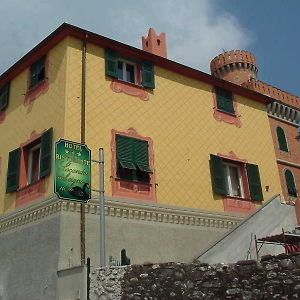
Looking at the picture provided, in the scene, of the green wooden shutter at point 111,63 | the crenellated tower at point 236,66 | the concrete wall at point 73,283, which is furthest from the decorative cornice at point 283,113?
the concrete wall at point 73,283

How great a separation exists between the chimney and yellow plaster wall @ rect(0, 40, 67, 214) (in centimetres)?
657

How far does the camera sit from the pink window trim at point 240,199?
58.6ft

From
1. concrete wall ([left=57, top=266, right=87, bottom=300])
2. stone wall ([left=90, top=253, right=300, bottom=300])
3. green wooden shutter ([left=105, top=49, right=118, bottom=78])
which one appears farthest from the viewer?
green wooden shutter ([left=105, top=49, right=118, bottom=78])

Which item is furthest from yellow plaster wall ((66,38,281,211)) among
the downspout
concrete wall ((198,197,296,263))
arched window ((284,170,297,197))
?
arched window ((284,170,297,197))

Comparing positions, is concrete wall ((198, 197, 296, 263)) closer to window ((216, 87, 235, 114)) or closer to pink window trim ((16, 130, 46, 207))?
window ((216, 87, 235, 114))

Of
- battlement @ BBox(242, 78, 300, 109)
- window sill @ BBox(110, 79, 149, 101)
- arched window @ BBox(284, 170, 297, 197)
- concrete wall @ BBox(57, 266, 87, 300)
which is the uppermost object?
battlement @ BBox(242, 78, 300, 109)

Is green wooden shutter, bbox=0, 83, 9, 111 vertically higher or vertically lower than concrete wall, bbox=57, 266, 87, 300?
higher

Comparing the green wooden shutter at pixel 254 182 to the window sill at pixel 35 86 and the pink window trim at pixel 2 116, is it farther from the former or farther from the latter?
the pink window trim at pixel 2 116

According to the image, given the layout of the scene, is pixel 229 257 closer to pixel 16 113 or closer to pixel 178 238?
pixel 178 238

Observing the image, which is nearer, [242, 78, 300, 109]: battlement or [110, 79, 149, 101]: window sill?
[110, 79, 149, 101]: window sill

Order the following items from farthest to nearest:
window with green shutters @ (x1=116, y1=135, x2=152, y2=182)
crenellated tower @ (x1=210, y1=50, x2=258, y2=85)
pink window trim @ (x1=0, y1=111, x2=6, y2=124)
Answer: crenellated tower @ (x1=210, y1=50, x2=258, y2=85) < pink window trim @ (x1=0, y1=111, x2=6, y2=124) < window with green shutters @ (x1=116, y1=135, x2=152, y2=182)

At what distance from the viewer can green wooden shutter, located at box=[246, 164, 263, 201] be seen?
61.3 feet

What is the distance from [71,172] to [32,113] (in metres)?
5.64

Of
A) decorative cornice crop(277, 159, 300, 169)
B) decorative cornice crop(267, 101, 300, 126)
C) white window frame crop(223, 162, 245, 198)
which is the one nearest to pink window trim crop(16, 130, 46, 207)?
white window frame crop(223, 162, 245, 198)
